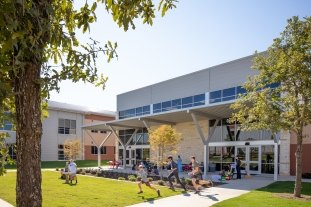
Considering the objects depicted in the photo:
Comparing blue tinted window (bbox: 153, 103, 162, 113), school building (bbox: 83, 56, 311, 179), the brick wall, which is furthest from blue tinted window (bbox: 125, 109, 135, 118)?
the brick wall

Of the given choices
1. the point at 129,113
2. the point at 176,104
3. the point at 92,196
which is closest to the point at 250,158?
the point at 176,104

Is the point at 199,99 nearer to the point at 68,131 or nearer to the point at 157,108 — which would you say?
the point at 157,108

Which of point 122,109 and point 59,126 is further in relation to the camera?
point 59,126

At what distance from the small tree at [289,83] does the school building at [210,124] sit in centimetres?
665

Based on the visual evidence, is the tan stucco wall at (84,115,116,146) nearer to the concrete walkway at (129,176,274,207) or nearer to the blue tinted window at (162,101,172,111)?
the blue tinted window at (162,101,172,111)

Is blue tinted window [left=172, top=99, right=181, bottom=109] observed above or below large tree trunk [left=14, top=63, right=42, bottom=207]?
above

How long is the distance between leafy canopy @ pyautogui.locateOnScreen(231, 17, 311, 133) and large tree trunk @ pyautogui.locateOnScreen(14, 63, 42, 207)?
37.4ft

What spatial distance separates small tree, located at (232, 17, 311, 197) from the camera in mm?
12594

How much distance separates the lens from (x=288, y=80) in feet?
43.4

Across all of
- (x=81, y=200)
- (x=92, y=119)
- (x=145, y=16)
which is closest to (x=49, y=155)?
(x=92, y=119)

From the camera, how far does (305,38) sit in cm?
1271

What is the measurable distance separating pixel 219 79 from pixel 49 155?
93.5ft

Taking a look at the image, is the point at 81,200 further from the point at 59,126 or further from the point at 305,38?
the point at 59,126

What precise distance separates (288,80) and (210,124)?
15317mm
